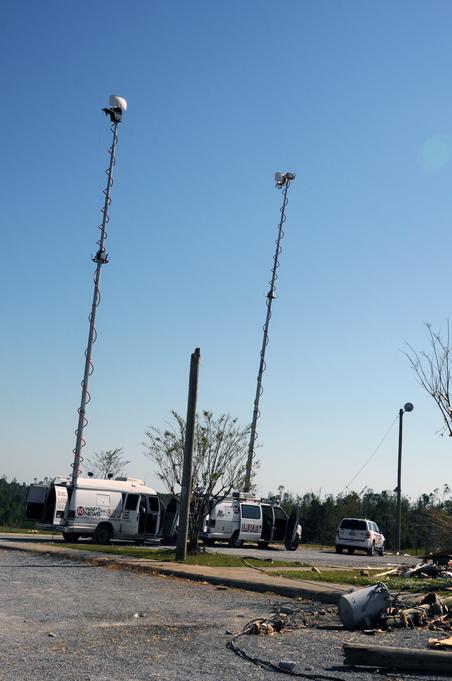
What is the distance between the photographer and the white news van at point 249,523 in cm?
2964

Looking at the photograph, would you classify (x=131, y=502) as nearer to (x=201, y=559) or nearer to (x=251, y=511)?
(x=251, y=511)

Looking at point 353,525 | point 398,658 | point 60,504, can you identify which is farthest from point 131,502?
point 398,658

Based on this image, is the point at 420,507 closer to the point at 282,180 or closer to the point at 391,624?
the point at 391,624

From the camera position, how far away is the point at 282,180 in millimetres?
39125

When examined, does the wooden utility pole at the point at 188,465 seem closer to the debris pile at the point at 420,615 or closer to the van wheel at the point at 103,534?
the van wheel at the point at 103,534

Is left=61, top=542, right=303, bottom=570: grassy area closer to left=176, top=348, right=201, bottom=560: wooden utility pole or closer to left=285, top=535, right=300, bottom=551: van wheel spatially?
left=176, top=348, right=201, bottom=560: wooden utility pole

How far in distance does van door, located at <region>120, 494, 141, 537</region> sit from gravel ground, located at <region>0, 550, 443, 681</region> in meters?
12.8

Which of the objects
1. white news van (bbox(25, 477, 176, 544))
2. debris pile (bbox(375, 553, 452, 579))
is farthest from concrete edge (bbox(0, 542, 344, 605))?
white news van (bbox(25, 477, 176, 544))

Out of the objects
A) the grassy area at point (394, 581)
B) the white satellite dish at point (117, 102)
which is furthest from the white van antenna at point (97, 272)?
the grassy area at point (394, 581)

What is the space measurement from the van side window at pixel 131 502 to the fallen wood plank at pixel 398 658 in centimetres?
2034

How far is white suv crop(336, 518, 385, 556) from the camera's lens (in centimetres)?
3434

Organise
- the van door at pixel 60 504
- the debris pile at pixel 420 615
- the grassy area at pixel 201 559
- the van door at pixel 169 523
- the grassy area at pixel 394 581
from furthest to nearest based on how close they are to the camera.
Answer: the van door at pixel 169 523 → the van door at pixel 60 504 → the grassy area at pixel 201 559 → the grassy area at pixel 394 581 → the debris pile at pixel 420 615

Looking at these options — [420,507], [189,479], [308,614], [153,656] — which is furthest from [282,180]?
[153,656]

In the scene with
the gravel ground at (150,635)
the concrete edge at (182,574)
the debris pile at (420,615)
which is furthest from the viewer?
the concrete edge at (182,574)
